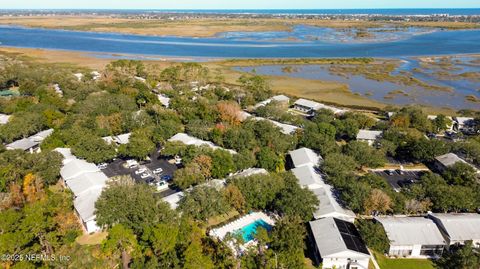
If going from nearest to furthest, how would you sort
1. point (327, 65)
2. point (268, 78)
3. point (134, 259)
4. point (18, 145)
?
point (134, 259), point (18, 145), point (268, 78), point (327, 65)

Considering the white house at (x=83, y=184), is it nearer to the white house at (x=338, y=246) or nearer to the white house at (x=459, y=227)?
the white house at (x=338, y=246)

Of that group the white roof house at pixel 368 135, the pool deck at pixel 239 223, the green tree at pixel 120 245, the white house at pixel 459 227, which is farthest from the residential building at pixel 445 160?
the green tree at pixel 120 245

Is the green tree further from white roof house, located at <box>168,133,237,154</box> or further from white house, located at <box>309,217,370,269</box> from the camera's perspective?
white roof house, located at <box>168,133,237,154</box>

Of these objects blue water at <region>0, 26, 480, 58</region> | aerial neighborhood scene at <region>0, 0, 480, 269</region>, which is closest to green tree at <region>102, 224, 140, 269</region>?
aerial neighborhood scene at <region>0, 0, 480, 269</region>

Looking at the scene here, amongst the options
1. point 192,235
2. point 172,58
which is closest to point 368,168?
point 192,235

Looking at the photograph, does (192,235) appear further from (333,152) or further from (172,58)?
(172,58)

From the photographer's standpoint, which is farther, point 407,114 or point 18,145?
point 407,114
